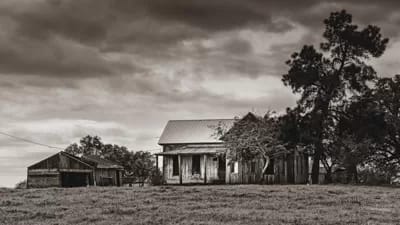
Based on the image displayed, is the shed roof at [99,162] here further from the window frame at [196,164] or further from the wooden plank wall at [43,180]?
the window frame at [196,164]

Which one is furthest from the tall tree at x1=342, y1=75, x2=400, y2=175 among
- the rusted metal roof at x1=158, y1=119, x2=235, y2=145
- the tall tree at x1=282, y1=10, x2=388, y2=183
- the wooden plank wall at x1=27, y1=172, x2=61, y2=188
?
the wooden plank wall at x1=27, y1=172, x2=61, y2=188

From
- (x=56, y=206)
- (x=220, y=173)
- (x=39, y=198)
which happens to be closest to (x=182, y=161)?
(x=220, y=173)

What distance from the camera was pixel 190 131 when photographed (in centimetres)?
6544

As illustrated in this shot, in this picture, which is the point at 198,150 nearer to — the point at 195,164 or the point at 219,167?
the point at 195,164

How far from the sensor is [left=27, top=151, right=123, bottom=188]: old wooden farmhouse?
63250mm

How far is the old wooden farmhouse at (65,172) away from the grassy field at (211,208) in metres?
29.8

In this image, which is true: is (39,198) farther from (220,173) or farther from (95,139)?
(95,139)

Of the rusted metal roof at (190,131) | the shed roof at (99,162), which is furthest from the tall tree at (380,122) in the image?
the shed roof at (99,162)

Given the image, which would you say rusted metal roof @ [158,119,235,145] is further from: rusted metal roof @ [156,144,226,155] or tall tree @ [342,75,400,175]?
tall tree @ [342,75,400,175]

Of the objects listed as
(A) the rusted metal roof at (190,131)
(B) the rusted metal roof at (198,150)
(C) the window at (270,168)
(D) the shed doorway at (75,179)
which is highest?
(A) the rusted metal roof at (190,131)

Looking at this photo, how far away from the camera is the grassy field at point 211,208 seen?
21.5m

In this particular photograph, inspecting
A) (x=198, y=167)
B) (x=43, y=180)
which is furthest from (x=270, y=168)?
(x=43, y=180)

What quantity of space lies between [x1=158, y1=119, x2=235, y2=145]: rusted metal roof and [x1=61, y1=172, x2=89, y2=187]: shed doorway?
998 centimetres

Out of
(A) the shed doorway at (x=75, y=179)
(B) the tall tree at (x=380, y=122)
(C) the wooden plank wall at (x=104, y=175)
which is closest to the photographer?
(B) the tall tree at (x=380, y=122)
